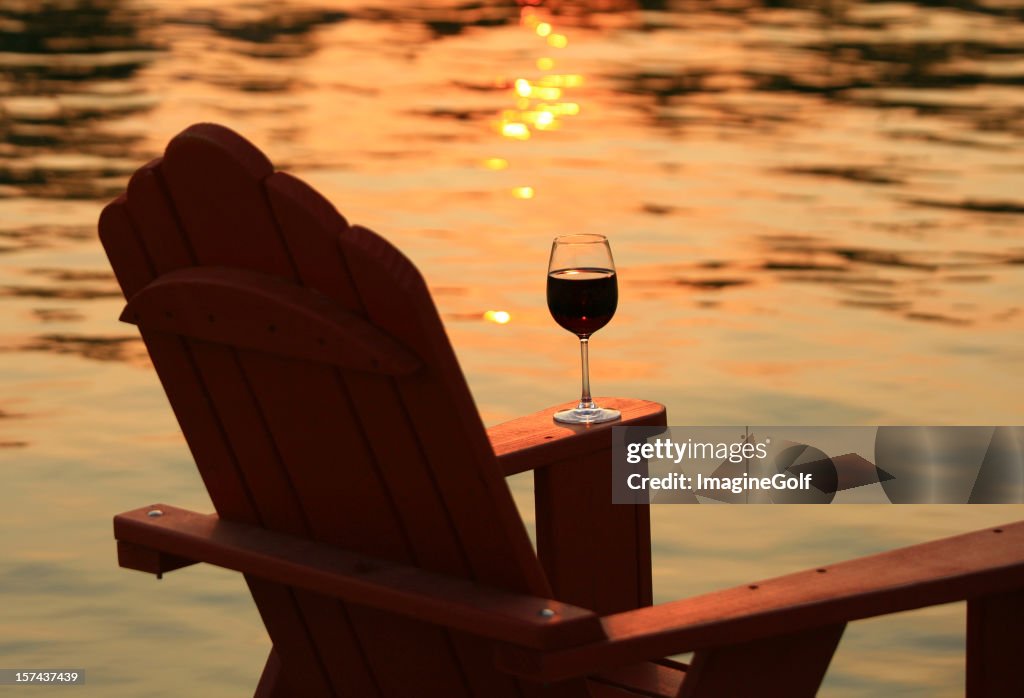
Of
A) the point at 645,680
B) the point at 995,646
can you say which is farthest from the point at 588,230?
the point at 995,646

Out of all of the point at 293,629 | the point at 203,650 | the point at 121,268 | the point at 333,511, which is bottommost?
the point at 203,650

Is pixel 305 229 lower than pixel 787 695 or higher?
higher

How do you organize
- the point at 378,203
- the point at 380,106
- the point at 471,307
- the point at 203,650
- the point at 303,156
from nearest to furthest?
the point at 203,650 < the point at 471,307 < the point at 378,203 < the point at 303,156 < the point at 380,106

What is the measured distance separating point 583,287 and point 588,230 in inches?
191

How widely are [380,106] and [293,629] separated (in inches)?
372

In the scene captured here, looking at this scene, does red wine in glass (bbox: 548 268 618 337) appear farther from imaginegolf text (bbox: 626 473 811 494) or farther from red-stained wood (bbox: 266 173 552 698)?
red-stained wood (bbox: 266 173 552 698)

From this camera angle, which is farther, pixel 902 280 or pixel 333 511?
pixel 902 280

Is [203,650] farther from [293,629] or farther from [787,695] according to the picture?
[787,695]

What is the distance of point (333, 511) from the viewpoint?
8.52 ft

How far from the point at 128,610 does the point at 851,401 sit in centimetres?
242

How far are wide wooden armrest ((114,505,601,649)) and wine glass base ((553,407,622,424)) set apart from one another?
69cm

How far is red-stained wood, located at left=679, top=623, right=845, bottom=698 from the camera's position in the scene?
2346mm

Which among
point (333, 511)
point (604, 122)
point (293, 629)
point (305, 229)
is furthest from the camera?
point (604, 122)

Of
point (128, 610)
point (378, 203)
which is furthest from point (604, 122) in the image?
point (128, 610)
